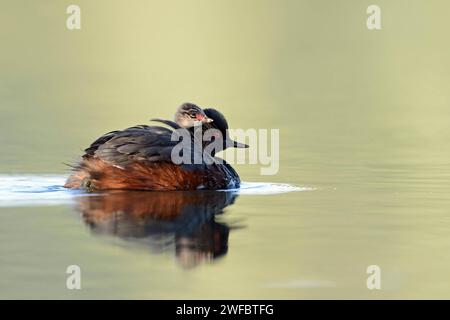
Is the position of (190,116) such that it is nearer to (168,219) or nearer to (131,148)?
(131,148)

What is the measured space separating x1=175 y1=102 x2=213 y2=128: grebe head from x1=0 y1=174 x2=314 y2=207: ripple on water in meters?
0.95

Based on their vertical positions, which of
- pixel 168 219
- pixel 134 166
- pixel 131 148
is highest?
pixel 131 148

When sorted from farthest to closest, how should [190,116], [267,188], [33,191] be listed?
[190,116]
[267,188]
[33,191]

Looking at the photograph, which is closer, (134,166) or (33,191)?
(134,166)

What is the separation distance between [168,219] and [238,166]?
557cm

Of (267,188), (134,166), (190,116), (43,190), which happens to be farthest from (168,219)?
(190,116)

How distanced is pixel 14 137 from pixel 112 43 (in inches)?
1026

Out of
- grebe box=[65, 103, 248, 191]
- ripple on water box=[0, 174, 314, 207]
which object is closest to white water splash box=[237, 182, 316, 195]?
ripple on water box=[0, 174, 314, 207]

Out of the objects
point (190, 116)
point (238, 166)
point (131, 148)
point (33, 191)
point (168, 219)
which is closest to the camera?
point (168, 219)

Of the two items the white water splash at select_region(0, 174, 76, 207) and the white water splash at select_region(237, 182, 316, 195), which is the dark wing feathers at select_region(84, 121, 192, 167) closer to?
the white water splash at select_region(0, 174, 76, 207)

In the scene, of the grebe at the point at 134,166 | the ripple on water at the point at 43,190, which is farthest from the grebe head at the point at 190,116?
the grebe at the point at 134,166

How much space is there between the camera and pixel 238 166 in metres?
16.4

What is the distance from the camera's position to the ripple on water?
39.5 feet

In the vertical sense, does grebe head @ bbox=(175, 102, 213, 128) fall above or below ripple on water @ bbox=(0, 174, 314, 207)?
above
